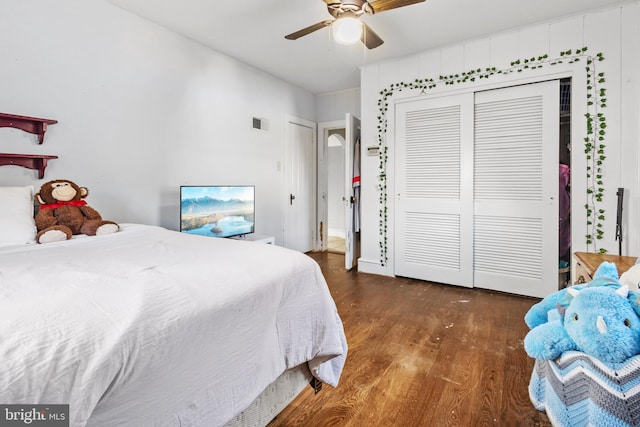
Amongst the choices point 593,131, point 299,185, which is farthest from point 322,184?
point 593,131

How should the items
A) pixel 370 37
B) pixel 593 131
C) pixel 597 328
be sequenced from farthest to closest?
1. pixel 593 131
2. pixel 370 37
3. pixel 597 328

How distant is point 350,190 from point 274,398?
9.75ft

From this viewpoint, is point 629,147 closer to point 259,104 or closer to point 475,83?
point 475,83

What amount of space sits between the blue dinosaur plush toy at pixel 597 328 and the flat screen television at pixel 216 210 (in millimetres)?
2588

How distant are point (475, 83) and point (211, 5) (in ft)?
8.27

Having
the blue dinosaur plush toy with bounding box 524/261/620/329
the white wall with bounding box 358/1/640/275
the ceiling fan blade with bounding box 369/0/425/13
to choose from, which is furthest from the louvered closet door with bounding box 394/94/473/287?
the blue dinosaur plush toy with bounding box 524/261/620/329

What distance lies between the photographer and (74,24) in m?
2.31

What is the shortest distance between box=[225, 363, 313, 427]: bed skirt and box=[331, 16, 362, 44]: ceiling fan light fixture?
6.53 feet

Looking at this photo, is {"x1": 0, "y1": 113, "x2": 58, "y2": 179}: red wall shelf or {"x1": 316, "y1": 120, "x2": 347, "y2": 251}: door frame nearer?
{"x1": 0, "y1": 113, "x2": 58, "y2": 179}: red wall shelf

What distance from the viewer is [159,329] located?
2.59 feet

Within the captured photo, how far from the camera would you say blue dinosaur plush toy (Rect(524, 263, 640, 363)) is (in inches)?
42.3

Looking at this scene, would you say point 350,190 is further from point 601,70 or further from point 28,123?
point 28,123

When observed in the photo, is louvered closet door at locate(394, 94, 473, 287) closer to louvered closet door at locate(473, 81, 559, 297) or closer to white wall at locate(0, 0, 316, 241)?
louvered closet door at locate(473, 81, 559, 297)

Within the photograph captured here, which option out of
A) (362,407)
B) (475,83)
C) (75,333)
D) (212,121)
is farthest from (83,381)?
(475,83)
